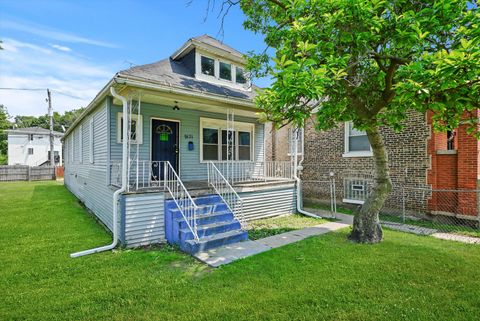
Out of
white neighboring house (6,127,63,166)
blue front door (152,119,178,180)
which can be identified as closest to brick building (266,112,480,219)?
blue front door (152,119,178,180)

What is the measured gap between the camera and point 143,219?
5.33 m

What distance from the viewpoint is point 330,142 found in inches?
395

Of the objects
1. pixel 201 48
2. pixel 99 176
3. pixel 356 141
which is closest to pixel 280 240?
pixel 99 176

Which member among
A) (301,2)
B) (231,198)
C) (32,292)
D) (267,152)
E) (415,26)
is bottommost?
(32,292)

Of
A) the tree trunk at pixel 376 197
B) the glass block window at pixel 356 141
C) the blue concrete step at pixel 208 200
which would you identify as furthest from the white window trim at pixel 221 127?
the tree trunk at pixel 376 197

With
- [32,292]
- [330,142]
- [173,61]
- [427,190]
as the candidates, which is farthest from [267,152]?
[32,292]

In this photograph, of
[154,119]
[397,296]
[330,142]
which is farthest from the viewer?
[330,142]

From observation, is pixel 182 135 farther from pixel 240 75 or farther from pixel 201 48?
pixel 240 75

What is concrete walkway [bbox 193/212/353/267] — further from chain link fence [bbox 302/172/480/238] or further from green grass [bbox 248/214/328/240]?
chain link fence [bbox 302/172/480/238]

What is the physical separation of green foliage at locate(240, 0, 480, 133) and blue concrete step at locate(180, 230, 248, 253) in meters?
2.63

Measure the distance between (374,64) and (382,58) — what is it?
1041 millimetres

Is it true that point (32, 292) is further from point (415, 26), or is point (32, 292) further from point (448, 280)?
point (415, 26)

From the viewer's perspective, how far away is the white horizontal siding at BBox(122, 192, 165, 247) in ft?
16.9

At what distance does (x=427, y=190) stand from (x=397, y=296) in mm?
5102
